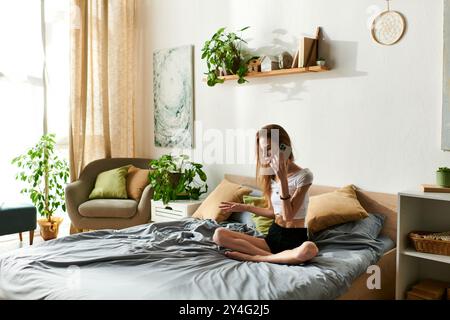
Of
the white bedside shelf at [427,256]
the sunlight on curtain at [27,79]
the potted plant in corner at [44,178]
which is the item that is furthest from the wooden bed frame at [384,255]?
the sunlight on curtain at [27,79]

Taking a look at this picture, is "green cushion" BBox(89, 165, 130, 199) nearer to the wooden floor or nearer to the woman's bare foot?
the wooden floor

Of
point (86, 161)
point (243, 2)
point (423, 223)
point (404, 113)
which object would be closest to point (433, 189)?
point (423, 223)

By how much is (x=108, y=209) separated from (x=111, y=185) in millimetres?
310

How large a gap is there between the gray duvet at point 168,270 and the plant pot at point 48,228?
1761mm

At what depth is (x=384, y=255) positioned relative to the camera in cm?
269

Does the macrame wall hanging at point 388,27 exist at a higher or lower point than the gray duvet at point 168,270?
higher

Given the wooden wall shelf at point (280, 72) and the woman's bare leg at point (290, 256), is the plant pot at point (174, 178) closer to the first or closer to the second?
the wooden wall shelf at point (280, 72)

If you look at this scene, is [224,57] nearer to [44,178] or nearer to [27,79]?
[27,79]

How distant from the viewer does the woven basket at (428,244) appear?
8.33 ft

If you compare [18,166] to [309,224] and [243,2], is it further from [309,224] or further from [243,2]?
[309,224]

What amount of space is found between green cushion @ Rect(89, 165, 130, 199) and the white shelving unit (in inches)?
97.0

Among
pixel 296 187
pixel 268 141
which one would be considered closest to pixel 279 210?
pixel 296 187

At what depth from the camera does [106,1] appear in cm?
467

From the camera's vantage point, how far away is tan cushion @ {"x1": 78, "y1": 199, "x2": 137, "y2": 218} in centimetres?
397
